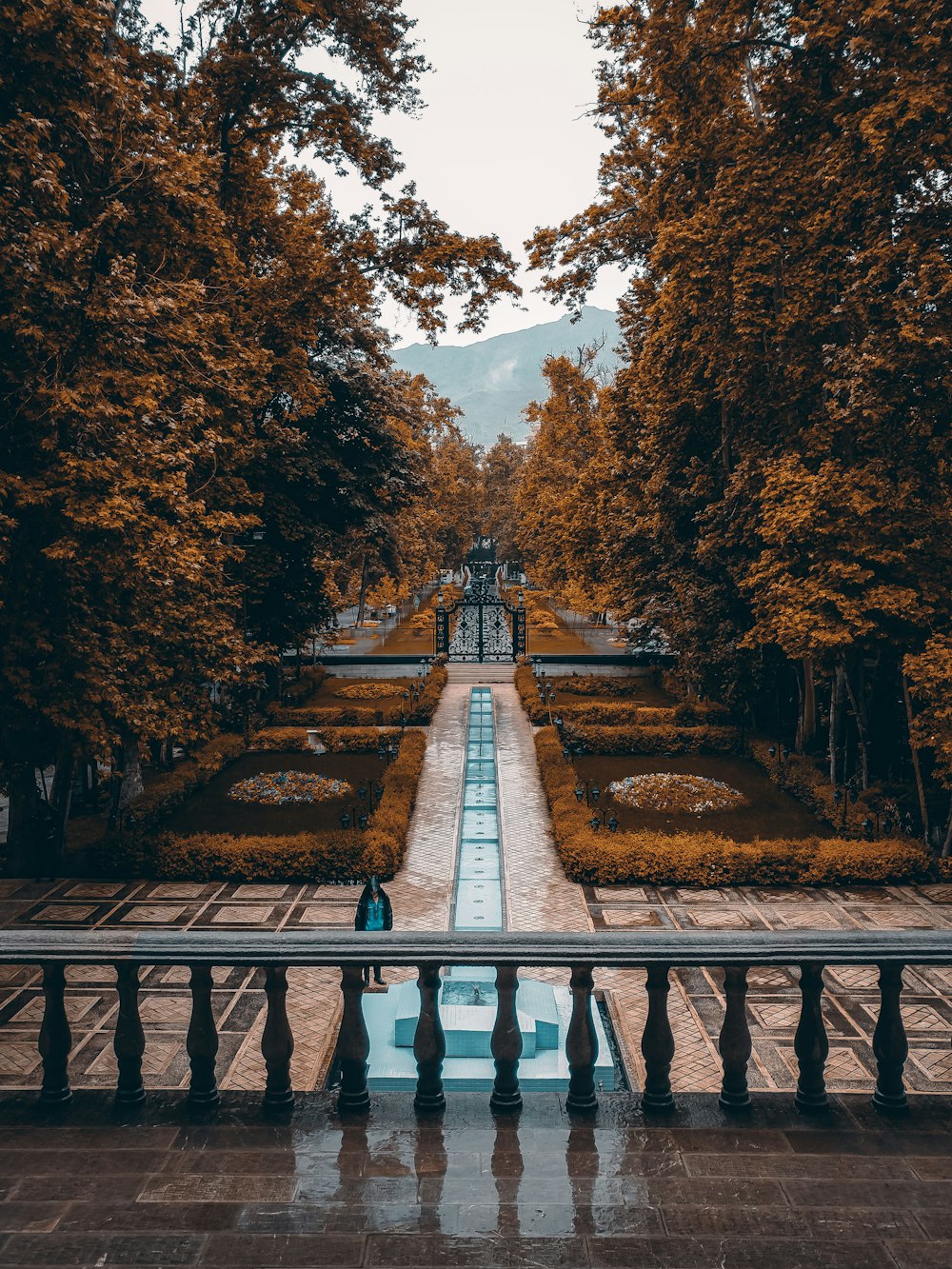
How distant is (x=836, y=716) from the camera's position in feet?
66.7

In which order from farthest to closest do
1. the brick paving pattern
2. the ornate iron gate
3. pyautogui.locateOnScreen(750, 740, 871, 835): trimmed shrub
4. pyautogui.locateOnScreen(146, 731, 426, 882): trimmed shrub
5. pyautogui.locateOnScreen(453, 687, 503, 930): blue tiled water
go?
the ornate iron gate
pyautogui.locateOnScreen(750, 740, 871, 835): trimmed shrub
pyautogui.locateOnScreen(146, 731, 426, 882): trimmed shrub
pyautogui.locateOnScreen(453, 687, 503, 930): blue tiled water
the brick paving pattern

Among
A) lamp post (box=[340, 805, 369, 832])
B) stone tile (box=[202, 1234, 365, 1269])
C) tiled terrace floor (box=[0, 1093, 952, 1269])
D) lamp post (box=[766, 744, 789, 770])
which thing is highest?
tiled terrace floor (box=[0, 1093, 952, 1269])

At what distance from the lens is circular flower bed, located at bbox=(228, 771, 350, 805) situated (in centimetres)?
2098

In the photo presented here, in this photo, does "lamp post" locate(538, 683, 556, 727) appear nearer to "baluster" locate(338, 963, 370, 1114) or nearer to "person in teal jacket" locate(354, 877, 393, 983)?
"person in teal jacket" locate(354, 877, 393, 983)

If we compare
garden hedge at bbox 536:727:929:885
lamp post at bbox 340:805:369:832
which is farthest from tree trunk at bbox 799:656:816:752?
lamp post at bbox 340:805:369:832

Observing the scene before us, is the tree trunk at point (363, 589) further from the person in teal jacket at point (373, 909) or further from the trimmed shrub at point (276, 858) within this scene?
the person in teal jacket at point (373, 909)

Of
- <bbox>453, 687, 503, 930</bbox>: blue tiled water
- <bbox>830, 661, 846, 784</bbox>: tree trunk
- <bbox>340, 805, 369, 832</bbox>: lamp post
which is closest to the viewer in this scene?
<bbox>453, 687, 503, 930</bbox>: blue tiled water

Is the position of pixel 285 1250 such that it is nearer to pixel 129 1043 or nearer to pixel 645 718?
pixel 129 1043

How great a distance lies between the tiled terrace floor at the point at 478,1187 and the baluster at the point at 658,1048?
0.09 metres

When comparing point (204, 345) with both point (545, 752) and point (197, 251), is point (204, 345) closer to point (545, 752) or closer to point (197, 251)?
point (197, 251)

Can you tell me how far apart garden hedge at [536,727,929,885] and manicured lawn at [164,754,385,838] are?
5.57 meters

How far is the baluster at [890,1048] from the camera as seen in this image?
4.39 m

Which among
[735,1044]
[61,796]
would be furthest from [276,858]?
[735,1044]

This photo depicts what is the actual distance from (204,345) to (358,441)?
11.9m
